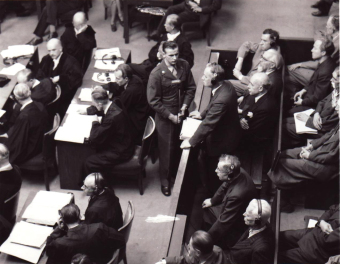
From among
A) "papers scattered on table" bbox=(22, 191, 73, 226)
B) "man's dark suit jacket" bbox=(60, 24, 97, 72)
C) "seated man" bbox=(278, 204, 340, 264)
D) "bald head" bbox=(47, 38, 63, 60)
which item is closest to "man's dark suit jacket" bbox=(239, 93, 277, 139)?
"seated man" bbox=(278, 204, 340, 264)

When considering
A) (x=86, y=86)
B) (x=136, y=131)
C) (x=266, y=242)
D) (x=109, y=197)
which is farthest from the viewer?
(x=86, y=86)

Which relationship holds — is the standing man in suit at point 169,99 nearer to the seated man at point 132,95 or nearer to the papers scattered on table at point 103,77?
the seated man at point 132,95

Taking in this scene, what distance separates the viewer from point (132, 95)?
20.9 feet

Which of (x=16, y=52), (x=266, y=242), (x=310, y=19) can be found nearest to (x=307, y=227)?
(x=266, y=242)

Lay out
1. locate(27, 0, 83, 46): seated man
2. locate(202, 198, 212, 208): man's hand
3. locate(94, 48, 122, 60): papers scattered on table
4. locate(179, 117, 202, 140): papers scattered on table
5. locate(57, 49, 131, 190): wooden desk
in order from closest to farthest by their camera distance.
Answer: locate(202, 198, 212, 208): man's hand
locate(179, 117, 202, 140): papers scattered on table
locate(57, 49, 131, 190): wooden desk
locate(94, 48, 122, 60): papers scattered on table
locate(27, 0, 83, 46): seated man

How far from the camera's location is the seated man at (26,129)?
608cm

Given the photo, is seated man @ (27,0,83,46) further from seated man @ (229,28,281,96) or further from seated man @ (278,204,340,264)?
seated man @ (278,204,340,264)

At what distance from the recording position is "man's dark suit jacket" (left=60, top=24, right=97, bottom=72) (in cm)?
746

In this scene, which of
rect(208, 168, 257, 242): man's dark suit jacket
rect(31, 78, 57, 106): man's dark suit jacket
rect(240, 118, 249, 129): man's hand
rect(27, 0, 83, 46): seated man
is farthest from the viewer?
rect(27, 0, 83, 46): seated man

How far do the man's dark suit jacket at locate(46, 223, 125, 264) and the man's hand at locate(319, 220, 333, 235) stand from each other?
1711mm

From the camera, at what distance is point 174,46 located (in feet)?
19.2

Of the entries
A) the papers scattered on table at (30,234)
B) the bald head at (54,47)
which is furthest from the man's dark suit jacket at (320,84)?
the papers scattered on table at (30,234)

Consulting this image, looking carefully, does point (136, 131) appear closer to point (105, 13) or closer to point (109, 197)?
point (109, 197)

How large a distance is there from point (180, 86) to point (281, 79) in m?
1.12
